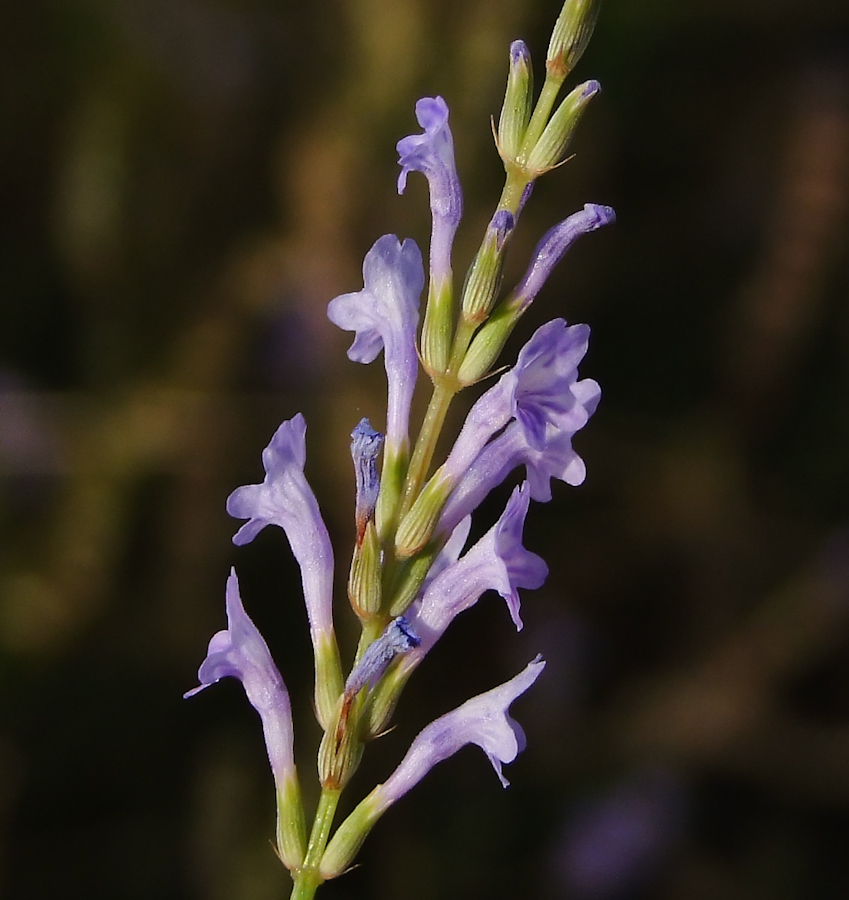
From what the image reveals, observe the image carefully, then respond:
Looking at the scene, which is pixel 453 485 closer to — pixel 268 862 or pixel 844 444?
pixel 268 862

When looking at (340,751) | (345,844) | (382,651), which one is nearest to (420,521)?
(382,651)

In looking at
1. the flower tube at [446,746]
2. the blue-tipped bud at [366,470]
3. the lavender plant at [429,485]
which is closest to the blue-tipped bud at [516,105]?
the lavender plant at [429,485]

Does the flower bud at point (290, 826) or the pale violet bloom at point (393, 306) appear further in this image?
the pale violet bloom at point (393, 306)

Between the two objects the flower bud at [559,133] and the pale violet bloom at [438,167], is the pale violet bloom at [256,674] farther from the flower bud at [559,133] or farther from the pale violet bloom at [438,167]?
the flower bud at [559,133]

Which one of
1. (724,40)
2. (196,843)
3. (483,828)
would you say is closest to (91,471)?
(196,843)

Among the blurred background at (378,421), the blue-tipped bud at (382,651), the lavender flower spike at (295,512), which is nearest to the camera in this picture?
the blue-tipped bud at (382,651)

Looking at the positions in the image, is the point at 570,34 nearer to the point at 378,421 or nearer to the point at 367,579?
the point at 367,579
